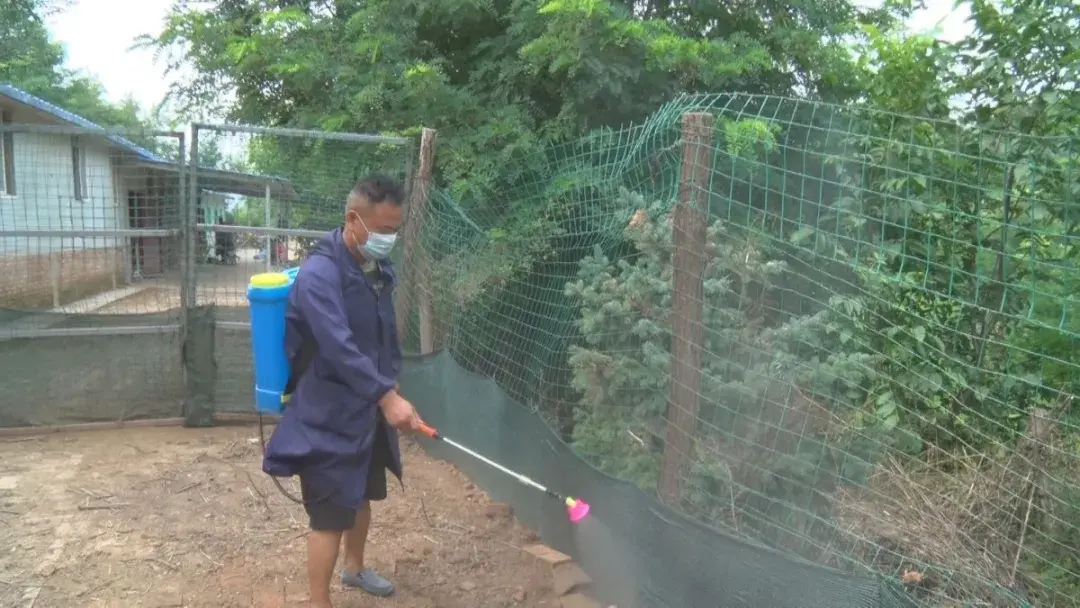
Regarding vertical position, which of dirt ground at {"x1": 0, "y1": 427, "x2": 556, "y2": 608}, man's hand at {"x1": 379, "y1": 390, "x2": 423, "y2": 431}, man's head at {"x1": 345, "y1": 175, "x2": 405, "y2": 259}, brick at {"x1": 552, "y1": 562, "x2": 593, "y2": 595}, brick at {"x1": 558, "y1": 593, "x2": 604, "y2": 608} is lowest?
dirt ground at {"x1": 0, "y1": 427, "x2": 556, "y2": 608}

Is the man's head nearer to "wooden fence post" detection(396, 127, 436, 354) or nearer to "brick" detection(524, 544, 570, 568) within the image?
"brick" detection(524, 544, 570, 568)

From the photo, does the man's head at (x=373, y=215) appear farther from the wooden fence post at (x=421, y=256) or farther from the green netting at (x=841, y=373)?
the wooden fence post at (x=421, y=256)

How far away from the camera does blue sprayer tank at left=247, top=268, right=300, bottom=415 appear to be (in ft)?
10.1

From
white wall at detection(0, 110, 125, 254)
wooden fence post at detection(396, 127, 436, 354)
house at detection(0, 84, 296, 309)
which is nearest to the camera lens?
wooden fence post at detection(396, 127, 436, 354)

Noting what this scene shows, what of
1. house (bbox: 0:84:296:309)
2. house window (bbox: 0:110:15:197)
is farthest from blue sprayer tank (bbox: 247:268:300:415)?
house window (bbox: 0:110:15:197)

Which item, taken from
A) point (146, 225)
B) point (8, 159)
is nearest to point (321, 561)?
point (146, 225)

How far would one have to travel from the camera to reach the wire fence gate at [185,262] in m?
5.65

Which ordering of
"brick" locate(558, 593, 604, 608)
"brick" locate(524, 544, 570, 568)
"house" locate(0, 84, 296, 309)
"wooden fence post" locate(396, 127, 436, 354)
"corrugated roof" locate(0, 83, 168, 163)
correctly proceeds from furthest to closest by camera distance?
"corrugated roof" locate(0, 83, 168, 163), "house" locate(0, 84, 296, 309), "wooden fence post" locate(396, 127, 436, 354), "brick" locate(524, 544, 570, 568), "brick" locate(558, 593, 604, 608)

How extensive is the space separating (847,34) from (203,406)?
5.58 metres

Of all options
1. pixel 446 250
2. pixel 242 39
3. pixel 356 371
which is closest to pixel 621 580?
pixel 356 371

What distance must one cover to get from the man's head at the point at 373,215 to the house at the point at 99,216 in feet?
10.6

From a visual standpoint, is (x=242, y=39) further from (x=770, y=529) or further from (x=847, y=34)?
(x=770, y=529)

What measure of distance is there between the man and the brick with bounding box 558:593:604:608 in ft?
3.26

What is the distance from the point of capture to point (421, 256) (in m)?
5.40
